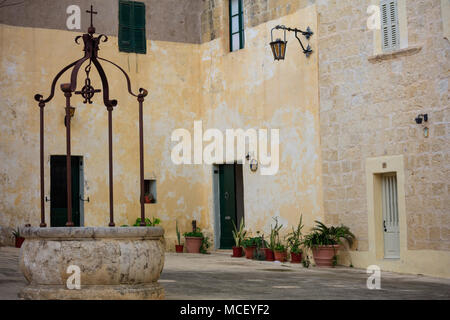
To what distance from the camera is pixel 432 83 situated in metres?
12.6

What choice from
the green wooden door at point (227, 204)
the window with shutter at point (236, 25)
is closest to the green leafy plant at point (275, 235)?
the green wooden door at point (227, 204)

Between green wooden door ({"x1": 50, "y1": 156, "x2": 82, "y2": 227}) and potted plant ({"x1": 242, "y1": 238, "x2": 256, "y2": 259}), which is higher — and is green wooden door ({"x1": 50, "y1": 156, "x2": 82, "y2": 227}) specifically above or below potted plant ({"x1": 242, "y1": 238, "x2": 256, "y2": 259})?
above

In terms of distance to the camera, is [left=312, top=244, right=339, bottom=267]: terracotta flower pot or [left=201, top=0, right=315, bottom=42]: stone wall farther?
[left=201, top=0, right=315, bottom=42]: stone wall

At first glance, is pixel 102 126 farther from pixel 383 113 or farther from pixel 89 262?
pixel 89 262

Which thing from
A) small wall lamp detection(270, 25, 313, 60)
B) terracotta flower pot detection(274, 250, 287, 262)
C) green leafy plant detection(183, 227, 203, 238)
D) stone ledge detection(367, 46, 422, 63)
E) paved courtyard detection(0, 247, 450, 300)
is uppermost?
small wall lamp detection(270, 25, 313, 60)

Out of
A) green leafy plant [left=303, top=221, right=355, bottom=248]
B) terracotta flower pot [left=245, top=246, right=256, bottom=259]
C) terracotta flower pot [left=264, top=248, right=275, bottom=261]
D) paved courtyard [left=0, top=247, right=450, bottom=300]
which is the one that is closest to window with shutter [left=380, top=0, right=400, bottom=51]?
green leafy plant [left=303, top=221, right=355, bottom=248]

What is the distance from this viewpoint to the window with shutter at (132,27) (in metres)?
17.3

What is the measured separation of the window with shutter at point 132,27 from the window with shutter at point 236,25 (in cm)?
207

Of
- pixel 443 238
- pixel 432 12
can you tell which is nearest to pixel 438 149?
pixel 443 238

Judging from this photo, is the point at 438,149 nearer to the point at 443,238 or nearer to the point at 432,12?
the point at 443,238

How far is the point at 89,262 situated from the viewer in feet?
25.9

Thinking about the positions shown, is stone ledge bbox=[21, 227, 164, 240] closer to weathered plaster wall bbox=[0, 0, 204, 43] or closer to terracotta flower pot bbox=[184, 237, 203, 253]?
weathered plaster wall bbox=[0, 0, 204, 43]

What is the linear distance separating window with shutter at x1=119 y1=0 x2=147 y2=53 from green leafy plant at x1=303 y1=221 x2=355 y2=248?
20.6 feet

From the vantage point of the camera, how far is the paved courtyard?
978 centimetres
